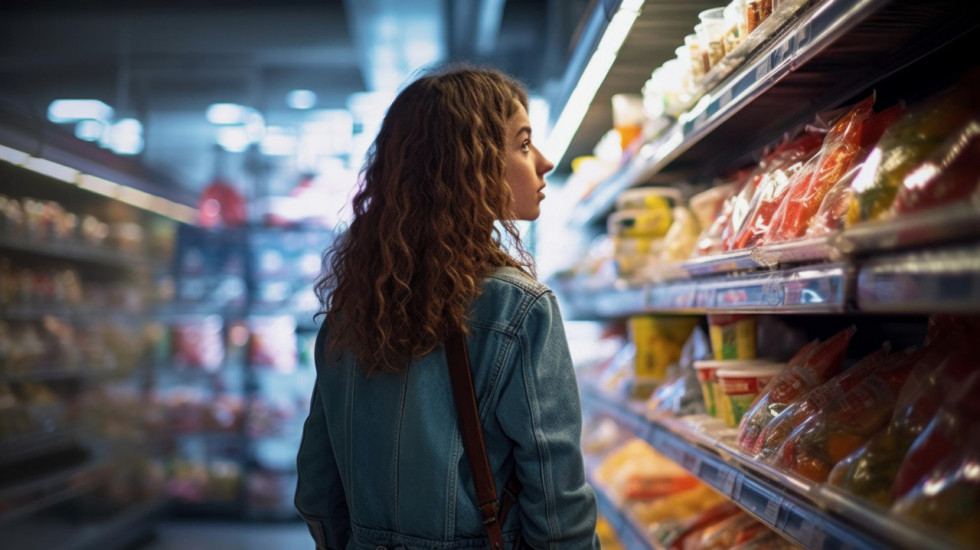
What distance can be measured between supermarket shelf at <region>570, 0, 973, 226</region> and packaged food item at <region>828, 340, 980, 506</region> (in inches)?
18.8

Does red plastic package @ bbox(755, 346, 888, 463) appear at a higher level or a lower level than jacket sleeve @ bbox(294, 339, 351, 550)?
higher

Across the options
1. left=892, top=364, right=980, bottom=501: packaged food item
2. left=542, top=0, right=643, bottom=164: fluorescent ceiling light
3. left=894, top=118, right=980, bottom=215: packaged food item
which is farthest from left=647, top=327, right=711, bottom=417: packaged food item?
left=894, top=118, right=980, bottom=215: packaged food item

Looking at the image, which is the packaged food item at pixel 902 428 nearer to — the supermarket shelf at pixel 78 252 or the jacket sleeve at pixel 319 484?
the jacket sleeve at pixel 319 484

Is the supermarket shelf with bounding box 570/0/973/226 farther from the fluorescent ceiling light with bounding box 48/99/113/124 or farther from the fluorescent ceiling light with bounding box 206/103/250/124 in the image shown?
the fluorescent ceiling light with bounding box 48/99/113/124

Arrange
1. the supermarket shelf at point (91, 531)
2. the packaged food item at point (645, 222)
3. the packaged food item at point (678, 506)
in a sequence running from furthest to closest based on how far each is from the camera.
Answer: the supermarket shelf at point (91, 531)
the packaged food item at point (645, 222)
the packaged food item at point (678, 506)

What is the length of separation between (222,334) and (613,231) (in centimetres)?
425

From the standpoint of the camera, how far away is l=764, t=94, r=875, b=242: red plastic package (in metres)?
1.35

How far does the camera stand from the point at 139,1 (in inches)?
249

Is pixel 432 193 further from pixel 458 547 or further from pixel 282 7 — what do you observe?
pixel 282 7

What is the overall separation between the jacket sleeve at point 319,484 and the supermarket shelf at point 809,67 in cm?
100

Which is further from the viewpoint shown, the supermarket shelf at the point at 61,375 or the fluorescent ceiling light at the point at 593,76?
the supermarket shelf at the point at 61,375

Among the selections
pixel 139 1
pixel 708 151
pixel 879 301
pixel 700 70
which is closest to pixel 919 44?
pixel 700 70

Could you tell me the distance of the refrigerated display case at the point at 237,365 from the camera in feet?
19.2

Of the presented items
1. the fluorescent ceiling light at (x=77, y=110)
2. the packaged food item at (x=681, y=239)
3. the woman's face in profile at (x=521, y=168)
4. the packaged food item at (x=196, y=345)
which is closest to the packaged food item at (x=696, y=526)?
the packaged food item at (x=681, y=239)
